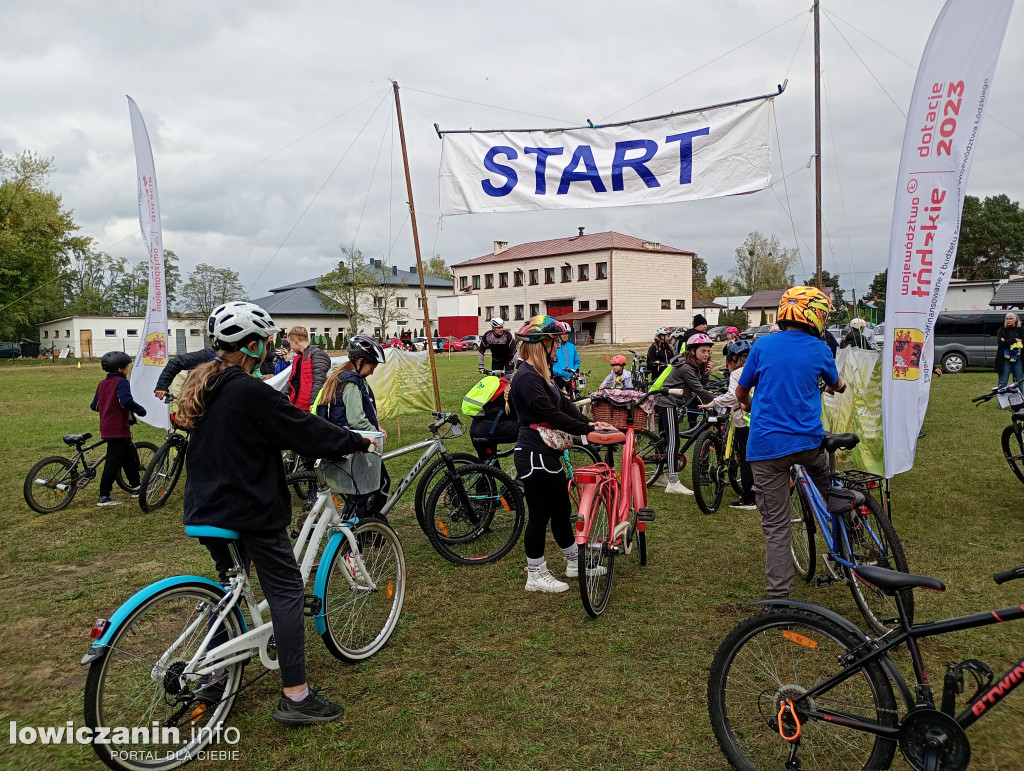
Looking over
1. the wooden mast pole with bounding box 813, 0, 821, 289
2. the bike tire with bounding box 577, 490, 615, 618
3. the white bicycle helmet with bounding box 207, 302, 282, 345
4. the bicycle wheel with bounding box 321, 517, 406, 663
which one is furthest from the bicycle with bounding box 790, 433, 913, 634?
the wooden mast pole with bounding box 813, 0, 821, 289

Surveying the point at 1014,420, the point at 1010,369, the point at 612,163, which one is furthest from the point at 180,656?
the point at 1010,369

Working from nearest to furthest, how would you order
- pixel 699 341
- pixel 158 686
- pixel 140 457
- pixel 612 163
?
pixel 158 686
pixel 612 163
pixel 699 341
pixel 140 457

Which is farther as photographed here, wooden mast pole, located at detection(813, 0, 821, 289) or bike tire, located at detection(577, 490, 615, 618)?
wooden mast pole, located at detection(813, 0, 821, 289)

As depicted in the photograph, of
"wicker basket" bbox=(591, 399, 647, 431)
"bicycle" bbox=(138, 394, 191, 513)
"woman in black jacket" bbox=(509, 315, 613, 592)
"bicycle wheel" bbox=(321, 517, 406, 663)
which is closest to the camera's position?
"bicycle wheel" bbox=(321, 517, 406, 663)

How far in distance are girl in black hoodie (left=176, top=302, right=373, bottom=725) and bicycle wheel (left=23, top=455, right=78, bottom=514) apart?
236 inches

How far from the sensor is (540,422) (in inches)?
187

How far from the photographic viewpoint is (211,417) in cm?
302

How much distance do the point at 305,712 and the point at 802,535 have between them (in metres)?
3.78

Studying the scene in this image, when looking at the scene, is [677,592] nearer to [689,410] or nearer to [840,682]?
[840,682]

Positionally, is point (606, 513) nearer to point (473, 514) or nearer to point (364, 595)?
point (473, 514)

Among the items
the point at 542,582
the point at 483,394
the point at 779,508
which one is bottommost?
the point at 542,582

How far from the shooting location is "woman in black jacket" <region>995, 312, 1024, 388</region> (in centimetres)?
1405

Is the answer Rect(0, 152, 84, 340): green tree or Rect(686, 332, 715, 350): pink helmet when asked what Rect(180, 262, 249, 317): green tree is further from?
Rect(686, 332, 715, 350): pink helmet

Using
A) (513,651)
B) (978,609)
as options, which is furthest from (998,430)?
(513,651)
